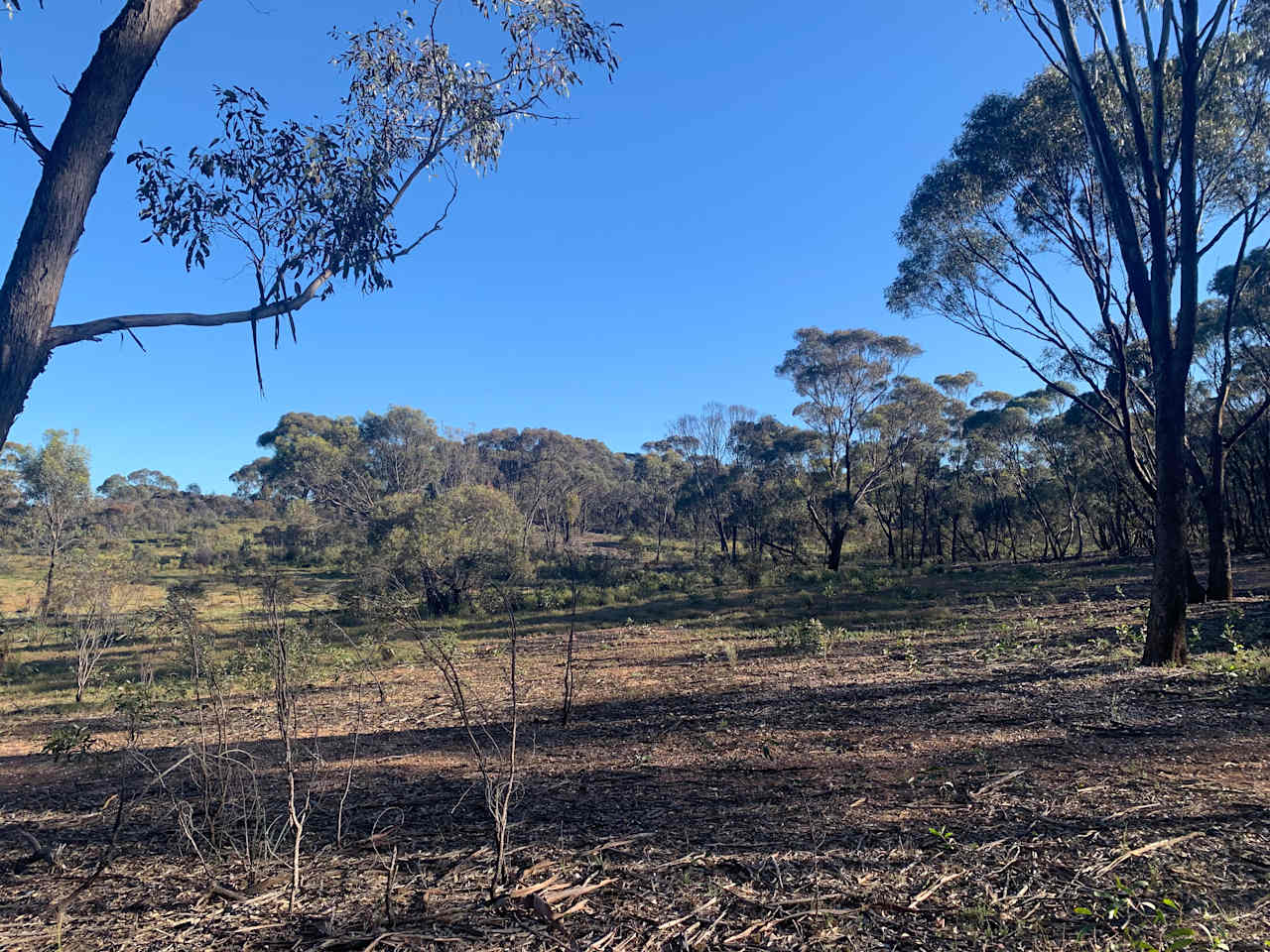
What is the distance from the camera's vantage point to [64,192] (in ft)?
9.68

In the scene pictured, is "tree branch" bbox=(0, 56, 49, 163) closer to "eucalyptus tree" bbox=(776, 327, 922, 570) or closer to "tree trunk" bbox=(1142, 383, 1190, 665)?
"tree trunk" bbox=(1142, 383, 1190, 665)

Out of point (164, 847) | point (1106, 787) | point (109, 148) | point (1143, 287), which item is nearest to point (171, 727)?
point (164, 847)

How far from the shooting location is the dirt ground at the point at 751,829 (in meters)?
2.53

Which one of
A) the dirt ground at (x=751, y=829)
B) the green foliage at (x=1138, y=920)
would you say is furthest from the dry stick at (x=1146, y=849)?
the green foliage at (x=1138, y=920)

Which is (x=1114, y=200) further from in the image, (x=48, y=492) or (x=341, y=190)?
(x=48, y=492)

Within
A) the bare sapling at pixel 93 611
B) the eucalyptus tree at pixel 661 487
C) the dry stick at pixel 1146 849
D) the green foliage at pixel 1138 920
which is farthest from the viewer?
the eucalyptus tree at pixel 661 487

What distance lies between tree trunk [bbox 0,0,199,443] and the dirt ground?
216 cm

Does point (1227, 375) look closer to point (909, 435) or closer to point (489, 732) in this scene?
point (489, 732)

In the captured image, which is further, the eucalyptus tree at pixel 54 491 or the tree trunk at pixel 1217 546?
the eucalyptus tree at pixel 54 491

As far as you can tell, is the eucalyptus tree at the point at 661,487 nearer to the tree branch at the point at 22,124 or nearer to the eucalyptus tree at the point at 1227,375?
the eucalyptus tree at the point at 1227,375

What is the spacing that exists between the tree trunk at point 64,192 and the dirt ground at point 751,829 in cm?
216

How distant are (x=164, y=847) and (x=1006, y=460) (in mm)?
39455

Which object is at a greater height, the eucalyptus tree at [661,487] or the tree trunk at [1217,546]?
the eucalyptus tree at [661,487]

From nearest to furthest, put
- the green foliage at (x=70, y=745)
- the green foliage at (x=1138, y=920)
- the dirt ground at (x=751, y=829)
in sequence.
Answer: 1. the green foliage at (x=1138, y=920)
2. the dirt ground at (x=751, y=829)
3. the green foliage at (x=70, y=745)
